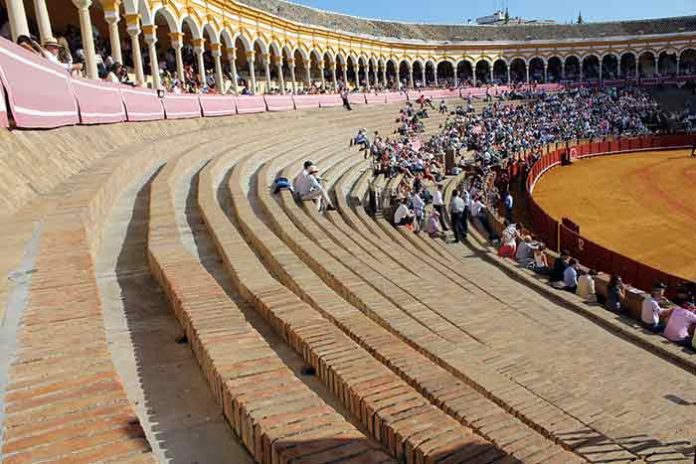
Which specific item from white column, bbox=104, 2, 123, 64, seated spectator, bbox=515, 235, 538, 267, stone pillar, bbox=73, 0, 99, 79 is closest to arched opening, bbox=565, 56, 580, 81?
white column, bbox=104, 2, 123, 64

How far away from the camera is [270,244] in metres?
6.80

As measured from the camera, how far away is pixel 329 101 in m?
31.4

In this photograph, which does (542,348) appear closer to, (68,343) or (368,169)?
(68,343)

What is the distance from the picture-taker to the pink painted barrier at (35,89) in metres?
7.07

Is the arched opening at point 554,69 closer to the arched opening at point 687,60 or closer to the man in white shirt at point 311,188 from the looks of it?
the arched opening at point 687,60

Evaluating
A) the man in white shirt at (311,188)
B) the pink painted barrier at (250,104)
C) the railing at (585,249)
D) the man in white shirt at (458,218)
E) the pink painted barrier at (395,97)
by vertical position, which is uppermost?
the pink painted barrier at (250,104)

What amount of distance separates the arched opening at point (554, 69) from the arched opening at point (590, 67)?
95.7 inches

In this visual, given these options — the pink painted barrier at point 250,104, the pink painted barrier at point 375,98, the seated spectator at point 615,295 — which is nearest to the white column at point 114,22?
the pink painted barrier at point 250,104

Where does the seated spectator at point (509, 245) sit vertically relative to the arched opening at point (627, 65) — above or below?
below

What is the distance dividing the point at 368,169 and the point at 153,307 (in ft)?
48.4

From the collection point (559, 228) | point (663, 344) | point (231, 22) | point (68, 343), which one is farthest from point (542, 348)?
point (231, 22)

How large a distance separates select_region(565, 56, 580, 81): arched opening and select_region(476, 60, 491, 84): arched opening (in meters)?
8.27

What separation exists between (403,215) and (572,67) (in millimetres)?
59461

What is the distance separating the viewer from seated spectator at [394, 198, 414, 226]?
528 inches
